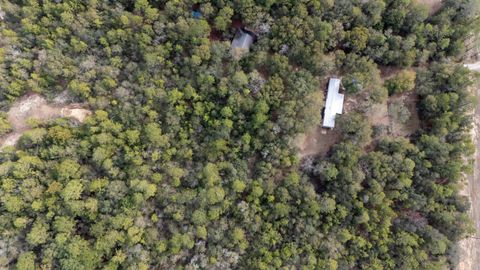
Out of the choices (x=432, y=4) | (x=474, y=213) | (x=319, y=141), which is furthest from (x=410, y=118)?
(x=432, y=4)

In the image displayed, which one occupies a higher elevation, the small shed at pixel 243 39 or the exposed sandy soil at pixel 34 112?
the small shed at pixel 243 39

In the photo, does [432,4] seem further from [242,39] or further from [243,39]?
[242,39]

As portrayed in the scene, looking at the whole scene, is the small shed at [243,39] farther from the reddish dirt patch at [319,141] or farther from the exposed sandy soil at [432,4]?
the exposed sandy soil at [432,4]

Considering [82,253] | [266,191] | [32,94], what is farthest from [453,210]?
[32,94]

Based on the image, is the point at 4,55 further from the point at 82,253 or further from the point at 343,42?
the point at 343,42

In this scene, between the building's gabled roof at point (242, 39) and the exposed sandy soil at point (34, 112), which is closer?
→ the exposed sandy soil at point (34, 112)

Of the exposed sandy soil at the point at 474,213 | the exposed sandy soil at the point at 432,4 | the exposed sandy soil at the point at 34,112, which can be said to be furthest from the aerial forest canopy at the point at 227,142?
the exposed sandy soil at the point at 474,213
